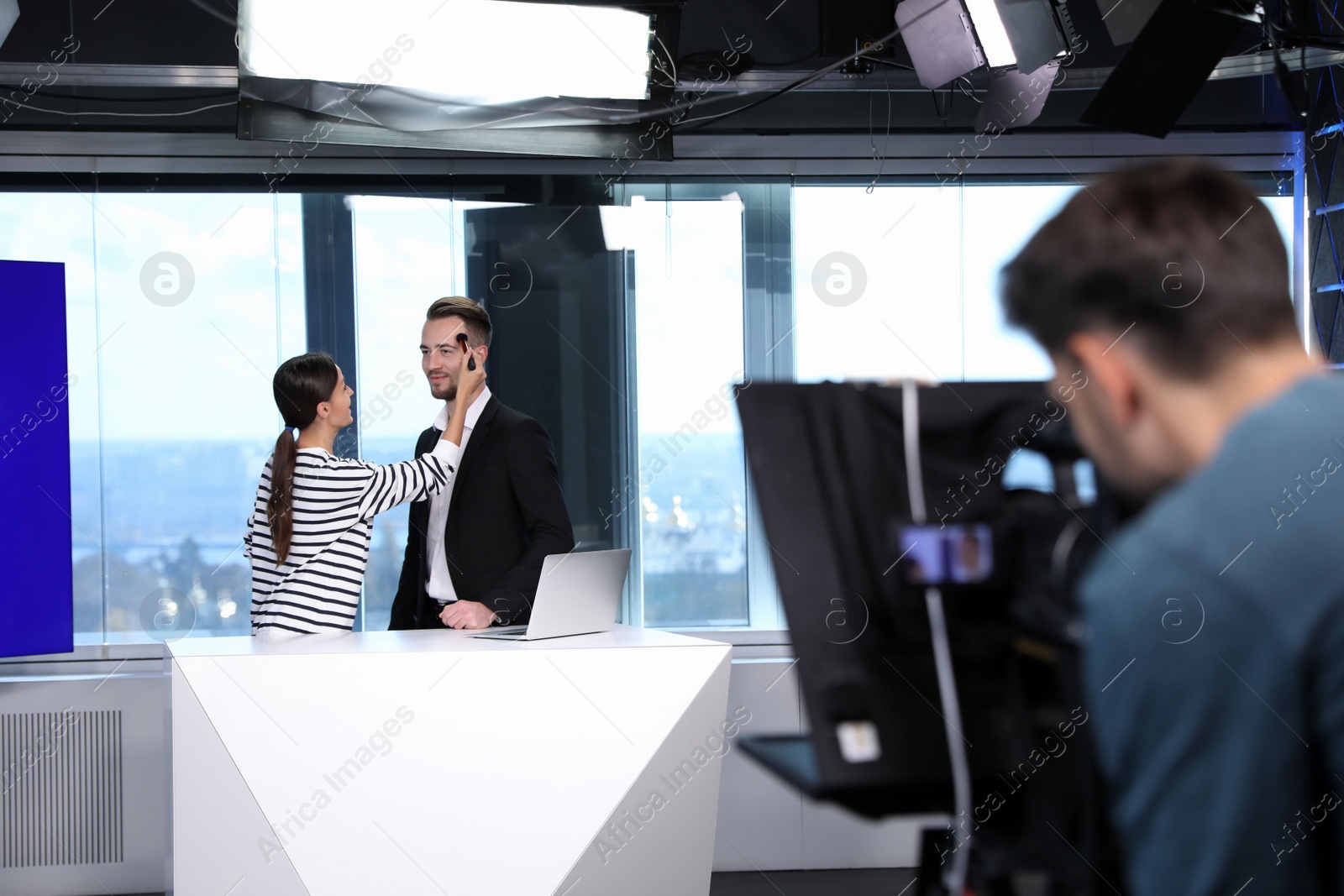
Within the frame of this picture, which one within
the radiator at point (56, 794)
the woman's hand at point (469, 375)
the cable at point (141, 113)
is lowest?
the radiator at point (56, 794)

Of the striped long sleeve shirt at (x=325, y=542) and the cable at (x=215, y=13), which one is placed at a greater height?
the cable at (x=215, y=13)

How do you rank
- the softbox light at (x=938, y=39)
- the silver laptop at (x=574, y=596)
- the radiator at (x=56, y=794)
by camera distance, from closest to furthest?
the silver laptop at (x=574, y=596)
the softbox light at (x=938, y=39)
the radiator at (x=56, y=794)

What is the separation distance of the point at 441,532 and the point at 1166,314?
2.33 m

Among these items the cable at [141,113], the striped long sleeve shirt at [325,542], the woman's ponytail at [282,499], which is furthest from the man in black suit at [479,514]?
Answer: the cable at [141,113]

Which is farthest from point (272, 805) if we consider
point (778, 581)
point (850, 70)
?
point (850, 70)

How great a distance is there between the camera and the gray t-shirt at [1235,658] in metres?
0.67

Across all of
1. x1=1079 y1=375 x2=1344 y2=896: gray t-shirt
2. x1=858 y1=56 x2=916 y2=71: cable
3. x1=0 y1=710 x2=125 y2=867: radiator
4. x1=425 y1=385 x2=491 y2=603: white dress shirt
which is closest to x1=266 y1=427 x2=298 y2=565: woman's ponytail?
x1=425 y1=385 x2=491 y2=603: white dress shirt

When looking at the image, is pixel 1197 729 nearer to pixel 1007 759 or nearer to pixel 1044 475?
pixel 1007 759

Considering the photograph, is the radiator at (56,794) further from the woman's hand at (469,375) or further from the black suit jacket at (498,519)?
the woman's hand at (469,375)

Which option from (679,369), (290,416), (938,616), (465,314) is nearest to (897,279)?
(679,369)

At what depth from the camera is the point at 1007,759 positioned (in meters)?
0.99

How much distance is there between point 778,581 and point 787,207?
3.24 m

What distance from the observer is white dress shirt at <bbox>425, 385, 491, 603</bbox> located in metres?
2.85

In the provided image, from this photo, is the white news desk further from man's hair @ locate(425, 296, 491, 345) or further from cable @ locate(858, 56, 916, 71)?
cable @ locate(858, 56, 916, 71)
